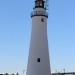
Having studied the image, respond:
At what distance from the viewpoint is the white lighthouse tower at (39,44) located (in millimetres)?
33500

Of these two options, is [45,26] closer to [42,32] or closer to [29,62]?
[42,32]

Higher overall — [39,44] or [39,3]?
[39,3]

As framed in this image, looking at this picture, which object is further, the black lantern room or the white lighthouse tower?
the black lantern room

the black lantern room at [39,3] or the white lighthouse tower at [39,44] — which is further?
the black lantern room at [39,3]

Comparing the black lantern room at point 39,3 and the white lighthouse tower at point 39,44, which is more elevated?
the black lantern room at point 39,3

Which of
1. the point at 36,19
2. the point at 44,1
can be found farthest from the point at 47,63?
the point at 44,1

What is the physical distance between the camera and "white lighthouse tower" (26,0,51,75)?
33.5m

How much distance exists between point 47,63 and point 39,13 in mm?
7706

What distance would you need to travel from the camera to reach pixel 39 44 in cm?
3425

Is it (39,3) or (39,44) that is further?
(39,3)

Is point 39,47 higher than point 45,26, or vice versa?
point 45,26

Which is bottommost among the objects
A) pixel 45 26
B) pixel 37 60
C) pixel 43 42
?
pixel 37 60

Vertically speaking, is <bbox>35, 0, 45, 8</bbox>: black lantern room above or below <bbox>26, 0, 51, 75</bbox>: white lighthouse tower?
above

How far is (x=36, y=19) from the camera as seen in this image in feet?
115
